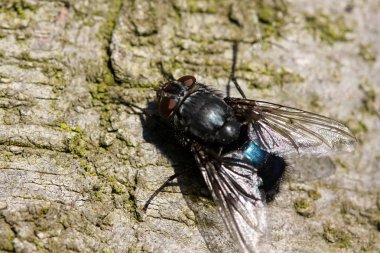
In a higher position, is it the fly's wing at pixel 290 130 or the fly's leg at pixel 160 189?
the fly's wing at pixel 290 130

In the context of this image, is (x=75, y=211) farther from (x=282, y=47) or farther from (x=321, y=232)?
(x=282, y=47)

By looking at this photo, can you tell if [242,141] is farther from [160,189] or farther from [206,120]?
[160,189]

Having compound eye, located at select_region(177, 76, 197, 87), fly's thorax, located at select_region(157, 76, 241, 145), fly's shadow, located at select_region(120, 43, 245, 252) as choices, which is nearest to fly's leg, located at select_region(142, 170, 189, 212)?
fly's shadow, located at select_region(120, 43, 245, 252)

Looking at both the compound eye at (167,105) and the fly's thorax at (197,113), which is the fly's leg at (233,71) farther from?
the compound eye at (167,105)

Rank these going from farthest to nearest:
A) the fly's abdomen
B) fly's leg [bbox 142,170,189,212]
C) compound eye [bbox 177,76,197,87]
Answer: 1. compound eye [bbox 177,76,197,87]
2. the fly's abdomen
3. fly's leg [bbox 142,170,189,212]

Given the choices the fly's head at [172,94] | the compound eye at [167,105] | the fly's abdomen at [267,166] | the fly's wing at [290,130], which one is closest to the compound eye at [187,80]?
the fly's head at [172,94]

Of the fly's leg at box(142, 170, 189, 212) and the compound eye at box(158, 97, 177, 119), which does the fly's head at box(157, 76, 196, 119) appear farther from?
the fly's leg at box(142, 170, 189, 212)
